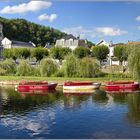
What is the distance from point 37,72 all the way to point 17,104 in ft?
73.4

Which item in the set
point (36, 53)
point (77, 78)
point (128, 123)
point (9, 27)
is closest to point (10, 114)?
point (128, 123)

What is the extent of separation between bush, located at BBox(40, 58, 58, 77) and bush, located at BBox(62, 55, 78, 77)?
96.9 inches

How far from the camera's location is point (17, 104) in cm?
3192

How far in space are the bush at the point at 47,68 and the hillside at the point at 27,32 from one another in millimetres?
56565

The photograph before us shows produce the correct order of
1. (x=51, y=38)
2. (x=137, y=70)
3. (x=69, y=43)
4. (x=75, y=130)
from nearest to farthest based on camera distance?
(x=75, y=130), (x=137, y=70), (x=69, y=43), (x=51, y=38)

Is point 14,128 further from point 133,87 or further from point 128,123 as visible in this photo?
point 133,87

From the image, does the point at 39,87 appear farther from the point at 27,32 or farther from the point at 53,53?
the point at 27,32

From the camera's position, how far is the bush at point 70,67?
50.1m

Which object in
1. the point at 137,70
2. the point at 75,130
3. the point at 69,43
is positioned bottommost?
the point at 75,130

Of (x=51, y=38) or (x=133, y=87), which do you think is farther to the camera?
(x=51, y=38)

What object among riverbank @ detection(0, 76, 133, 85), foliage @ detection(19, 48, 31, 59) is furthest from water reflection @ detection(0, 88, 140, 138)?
foliage @ detection(19, 48, 31, 59)

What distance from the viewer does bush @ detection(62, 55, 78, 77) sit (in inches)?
1973

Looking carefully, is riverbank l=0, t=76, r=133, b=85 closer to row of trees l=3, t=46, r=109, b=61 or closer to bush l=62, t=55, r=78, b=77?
bush l=62, t=55, r=78, b=77

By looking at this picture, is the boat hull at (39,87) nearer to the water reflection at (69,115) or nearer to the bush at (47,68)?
the water reflection at (69,115)
